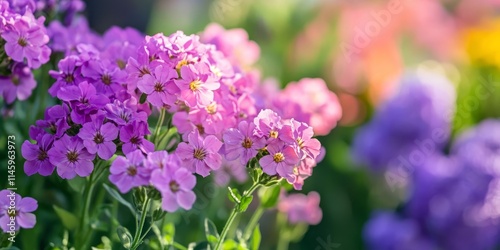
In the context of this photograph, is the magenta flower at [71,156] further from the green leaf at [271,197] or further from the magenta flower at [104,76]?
the green leaf at [271,197]

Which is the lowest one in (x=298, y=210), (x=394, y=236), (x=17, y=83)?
(x=394, y=236)

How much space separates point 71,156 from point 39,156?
26mm

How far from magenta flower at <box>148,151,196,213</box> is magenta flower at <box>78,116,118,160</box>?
5 cm

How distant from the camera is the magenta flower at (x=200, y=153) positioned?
1.53 feet

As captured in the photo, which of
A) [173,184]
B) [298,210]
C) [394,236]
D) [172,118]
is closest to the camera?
[173,184]

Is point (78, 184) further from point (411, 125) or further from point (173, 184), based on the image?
point (411, 125)

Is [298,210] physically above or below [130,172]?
below

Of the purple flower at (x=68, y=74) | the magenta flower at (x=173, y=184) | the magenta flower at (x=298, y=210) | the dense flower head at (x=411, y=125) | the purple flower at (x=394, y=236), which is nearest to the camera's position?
the magenta flower at (x=173, y=184)

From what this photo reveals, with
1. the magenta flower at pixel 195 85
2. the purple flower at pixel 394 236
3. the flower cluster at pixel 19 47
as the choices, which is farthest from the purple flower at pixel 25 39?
the purple flower at pixel 394 236

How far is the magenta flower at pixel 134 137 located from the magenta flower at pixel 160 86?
Result: 0.02 meters

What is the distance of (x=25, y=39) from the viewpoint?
512mm

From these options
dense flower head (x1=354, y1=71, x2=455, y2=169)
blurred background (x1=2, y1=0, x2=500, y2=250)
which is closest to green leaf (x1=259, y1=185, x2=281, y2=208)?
blurred background (x1=2, y1=0, x2=500, y2=250)

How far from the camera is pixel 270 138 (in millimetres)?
465

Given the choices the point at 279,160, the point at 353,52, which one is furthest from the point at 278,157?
the point at 353,52
